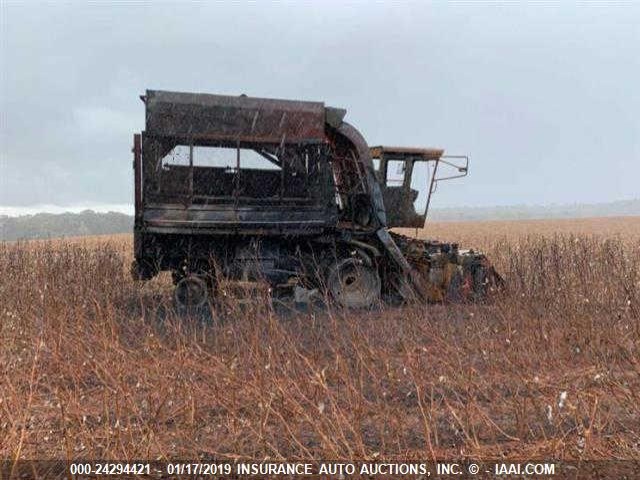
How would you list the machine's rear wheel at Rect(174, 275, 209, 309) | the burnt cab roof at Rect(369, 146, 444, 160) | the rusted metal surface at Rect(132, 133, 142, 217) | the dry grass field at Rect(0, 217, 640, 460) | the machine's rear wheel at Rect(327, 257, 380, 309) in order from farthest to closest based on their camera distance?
the burnt cab roof at Rect(369, 146, 444, 160) < the machine's rear wheel at Rect(327, 257, 380, 309) < the machine's rear wheel at Rect(174, 275, 209, 309) < the rusted metal surface at Rect(132, 133, 142, 217) < the dry grass field at Rect(0, 217, 640, 460)

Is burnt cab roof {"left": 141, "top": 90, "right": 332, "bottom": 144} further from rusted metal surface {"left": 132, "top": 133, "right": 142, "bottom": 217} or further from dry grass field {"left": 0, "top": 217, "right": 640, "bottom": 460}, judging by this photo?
dry grass field {"left": 0, "top": 217, "right": 640, "bottom": 460}

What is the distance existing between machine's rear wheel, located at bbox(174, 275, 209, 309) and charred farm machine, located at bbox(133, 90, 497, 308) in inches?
0.6

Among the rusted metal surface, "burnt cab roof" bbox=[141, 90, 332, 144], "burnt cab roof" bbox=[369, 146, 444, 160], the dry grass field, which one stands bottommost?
the dry grass field

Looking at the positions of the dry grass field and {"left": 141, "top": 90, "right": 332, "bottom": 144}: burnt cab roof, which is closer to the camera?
the dry grass field

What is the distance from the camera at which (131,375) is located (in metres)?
4.67

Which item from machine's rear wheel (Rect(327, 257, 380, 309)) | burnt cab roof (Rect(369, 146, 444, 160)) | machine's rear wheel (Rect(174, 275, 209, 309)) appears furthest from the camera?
burnt cab roof (Rect(369, 146, 444, 160))

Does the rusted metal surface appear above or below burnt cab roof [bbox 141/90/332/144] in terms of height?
below

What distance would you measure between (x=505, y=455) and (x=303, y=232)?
19.4ft

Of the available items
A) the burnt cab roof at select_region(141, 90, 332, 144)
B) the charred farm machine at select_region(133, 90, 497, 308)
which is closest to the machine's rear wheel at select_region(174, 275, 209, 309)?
the charred farm machine at select_region(133, 90, 497, 308)

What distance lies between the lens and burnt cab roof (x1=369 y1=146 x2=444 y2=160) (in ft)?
32.6

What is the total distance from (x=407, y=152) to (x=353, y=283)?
8.66 ft

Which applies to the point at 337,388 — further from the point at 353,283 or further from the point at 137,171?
the point at 137,171

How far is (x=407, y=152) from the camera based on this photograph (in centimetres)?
1003

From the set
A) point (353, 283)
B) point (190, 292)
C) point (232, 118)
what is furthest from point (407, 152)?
point (190, 292)
